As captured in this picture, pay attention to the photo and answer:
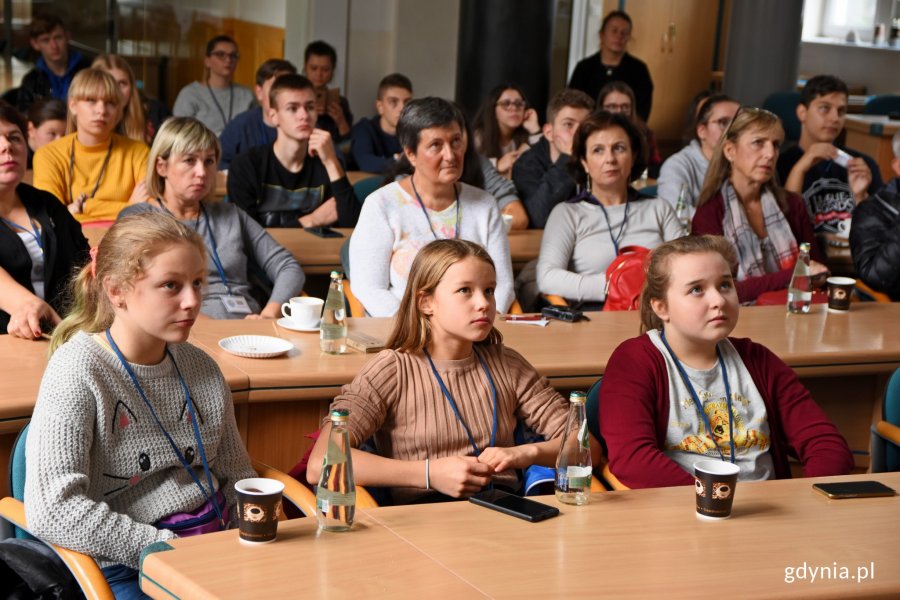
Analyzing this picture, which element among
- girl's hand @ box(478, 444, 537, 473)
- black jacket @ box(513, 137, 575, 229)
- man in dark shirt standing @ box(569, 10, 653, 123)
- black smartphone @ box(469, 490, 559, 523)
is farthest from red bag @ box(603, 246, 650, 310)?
man in dark shirt standing @ box(569, 10, 653, 123)

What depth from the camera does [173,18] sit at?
31.6 ft

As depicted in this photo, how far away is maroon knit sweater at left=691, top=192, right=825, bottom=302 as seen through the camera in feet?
14.9

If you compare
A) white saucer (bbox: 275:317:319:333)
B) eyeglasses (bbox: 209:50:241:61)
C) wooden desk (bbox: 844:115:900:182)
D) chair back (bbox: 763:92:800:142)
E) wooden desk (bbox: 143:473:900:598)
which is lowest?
wooden desk (bbox: 143:473:900:598)

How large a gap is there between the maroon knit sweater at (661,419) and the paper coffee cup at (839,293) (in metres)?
1.22

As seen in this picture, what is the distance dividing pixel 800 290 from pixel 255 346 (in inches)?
75.9

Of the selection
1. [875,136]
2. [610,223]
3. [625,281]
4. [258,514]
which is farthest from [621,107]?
[258,514]

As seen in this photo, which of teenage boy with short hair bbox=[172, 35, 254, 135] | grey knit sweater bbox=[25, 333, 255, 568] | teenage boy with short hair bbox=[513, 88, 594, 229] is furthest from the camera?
teenage boy with short hair bbox=[172, 35, 254, 135]

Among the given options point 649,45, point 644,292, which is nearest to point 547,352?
point 644,292

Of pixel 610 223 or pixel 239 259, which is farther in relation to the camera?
pixel 610 223

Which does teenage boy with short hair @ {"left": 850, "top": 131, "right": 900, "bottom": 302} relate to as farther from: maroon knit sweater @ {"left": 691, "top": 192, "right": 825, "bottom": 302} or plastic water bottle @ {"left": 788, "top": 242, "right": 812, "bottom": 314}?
plastic water bottle @ {"left": 788, "top": 242, "right": 812, "bottom": 314}

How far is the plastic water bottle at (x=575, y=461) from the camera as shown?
7.43 ft

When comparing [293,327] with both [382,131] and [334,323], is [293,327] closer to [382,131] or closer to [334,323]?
[334,323]

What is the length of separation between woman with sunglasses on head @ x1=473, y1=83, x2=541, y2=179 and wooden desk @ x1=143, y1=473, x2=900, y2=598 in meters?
4.51

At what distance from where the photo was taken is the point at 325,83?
7.98 metres
